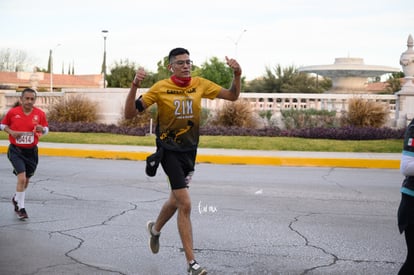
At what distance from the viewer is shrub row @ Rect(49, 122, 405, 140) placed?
62.8 ft

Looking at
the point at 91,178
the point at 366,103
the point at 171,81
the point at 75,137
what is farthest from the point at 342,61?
the point at 171,81

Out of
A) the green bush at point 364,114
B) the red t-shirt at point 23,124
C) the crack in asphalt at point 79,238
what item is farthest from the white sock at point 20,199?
the green bush at point 364,114

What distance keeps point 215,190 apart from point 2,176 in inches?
168

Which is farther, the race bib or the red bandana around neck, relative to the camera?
the race bib

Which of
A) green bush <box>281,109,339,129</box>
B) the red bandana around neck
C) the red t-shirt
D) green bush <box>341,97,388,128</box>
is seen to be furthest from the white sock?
green bush <box>341,97,388,128</box>

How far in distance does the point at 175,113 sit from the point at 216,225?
247cm

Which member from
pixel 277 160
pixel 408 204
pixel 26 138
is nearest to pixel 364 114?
pixel 277 160

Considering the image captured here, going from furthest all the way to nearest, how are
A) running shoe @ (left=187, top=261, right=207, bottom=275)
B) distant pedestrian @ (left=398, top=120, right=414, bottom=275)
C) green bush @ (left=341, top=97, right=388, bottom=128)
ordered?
green bush @ (left=341, top=97, right=388, bottom=128)
running shoe @ (left=187, top=261, right=207, bottom=275)
distant pedestrian @ (left=398, top=120, right=414, bottom=275)

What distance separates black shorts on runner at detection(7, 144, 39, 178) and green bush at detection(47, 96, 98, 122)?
1643cm

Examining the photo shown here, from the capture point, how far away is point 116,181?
1145 centimetres

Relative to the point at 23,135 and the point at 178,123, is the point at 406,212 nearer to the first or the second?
the point at 178,123

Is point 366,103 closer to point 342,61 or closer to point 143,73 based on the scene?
point 342,61

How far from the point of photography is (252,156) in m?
15.1

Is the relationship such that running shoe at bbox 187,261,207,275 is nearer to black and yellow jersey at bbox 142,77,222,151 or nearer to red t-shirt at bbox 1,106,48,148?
black and yellow jersey at bbox 142,77,222,151
